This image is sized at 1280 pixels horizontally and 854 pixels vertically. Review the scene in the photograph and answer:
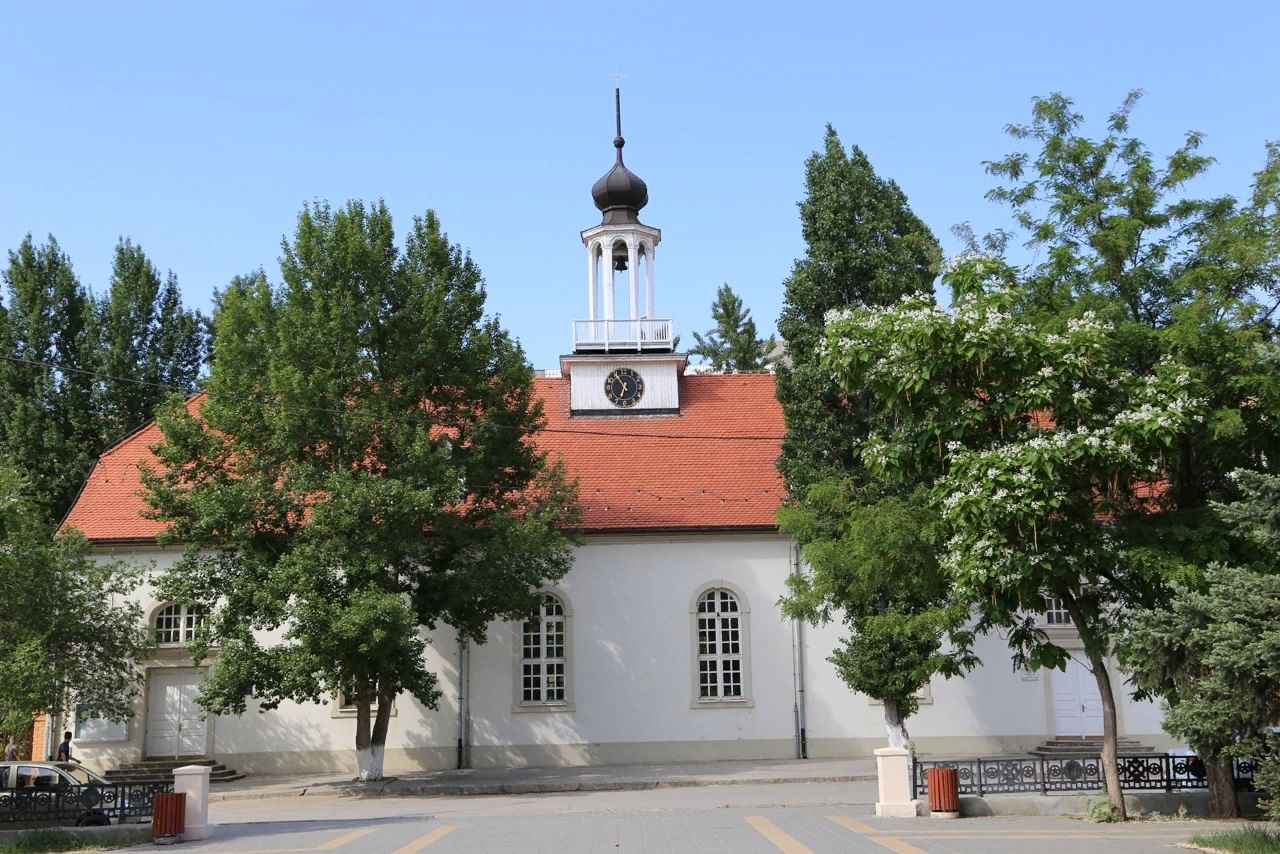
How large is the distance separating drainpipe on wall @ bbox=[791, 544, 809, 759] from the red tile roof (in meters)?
2.41

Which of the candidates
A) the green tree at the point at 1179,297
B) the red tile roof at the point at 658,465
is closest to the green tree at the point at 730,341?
the red tile roof at the point at 658,465

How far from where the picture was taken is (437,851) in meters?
14.0

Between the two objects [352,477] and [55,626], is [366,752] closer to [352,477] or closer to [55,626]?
[352,477]

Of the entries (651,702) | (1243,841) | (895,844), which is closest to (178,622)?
(651,702)

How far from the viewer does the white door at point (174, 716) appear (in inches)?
1117

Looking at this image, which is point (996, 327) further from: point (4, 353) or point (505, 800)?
point (4, 353)

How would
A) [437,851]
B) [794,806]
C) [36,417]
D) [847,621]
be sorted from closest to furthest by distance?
[437,851]
[794,806]
[847,621]
[36,417]

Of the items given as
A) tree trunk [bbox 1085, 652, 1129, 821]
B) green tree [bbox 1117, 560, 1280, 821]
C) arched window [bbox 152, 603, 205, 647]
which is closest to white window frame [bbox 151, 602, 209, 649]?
arched window [bbox 152, 603, 205, 647]

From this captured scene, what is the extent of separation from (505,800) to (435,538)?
18.6ft

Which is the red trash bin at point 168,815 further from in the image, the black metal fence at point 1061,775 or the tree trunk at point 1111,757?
the tree trunk at point 1111,757

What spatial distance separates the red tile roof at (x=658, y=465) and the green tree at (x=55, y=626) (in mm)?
4581

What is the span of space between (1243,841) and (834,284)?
1474 centimetres

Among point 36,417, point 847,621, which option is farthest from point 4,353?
point 847,621

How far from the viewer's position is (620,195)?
3378 cm
